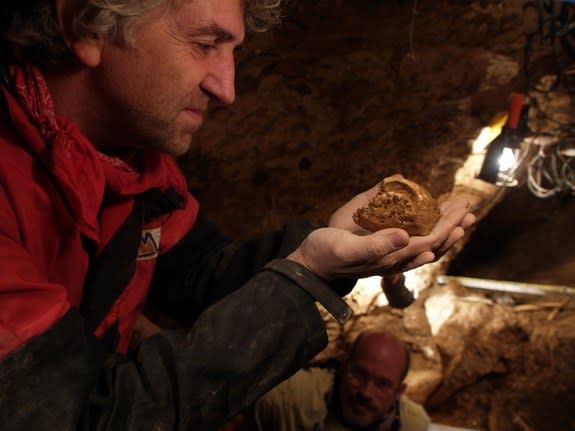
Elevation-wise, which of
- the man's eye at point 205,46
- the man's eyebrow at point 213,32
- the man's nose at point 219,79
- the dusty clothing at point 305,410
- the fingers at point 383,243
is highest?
the man's eyebrow at point 213,32

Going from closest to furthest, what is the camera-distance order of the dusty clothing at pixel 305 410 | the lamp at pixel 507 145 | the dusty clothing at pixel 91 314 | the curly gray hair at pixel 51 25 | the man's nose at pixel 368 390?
the dusty clothing at pixel 91 314 < the curly gray hair at pixel 51 25 < the dusty clothing at pixel 305 410 < the man's nose at pixel 368 390 < the lamp at pixel 507 145

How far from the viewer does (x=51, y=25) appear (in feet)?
4.01

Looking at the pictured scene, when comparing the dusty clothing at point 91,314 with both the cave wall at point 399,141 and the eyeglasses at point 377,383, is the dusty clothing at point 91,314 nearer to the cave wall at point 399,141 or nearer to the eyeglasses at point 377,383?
the cave wall at point 399,141

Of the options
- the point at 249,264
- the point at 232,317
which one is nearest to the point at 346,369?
the point at 249,264

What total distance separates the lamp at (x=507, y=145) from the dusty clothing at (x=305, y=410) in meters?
1.63

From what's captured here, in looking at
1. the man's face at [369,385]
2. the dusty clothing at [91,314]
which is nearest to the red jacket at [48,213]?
the dusty clothing at [91,314]

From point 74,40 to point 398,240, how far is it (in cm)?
98

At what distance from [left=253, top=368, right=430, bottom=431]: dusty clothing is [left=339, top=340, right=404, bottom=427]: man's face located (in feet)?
0.25

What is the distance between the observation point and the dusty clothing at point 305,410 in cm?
278

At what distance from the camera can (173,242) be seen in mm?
1913

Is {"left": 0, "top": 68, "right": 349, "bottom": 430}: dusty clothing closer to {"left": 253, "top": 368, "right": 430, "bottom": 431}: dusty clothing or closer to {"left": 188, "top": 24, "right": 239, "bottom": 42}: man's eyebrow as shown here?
{"left": 188, "top": 24, "right": 239, "bottom": 42}: man's eyebrow

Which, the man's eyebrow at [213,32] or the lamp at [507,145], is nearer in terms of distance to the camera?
the man's eyebrow at [213,32]

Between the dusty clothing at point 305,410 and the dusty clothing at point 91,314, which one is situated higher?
the dusty clothing at point 91,314

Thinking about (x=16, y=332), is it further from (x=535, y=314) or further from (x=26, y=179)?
(x=535, y=314)
